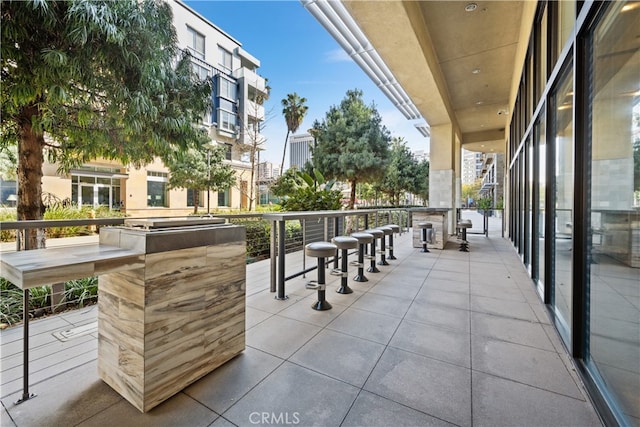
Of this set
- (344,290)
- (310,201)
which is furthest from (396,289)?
(310,201)

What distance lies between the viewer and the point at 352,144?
1392 cm

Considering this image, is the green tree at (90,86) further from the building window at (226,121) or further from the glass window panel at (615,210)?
the building window at (226,121)

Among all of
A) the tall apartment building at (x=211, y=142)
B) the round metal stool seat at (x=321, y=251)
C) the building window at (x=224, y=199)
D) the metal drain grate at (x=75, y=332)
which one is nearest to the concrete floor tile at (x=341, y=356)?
the round metal stool seat at (x=321, y=251)

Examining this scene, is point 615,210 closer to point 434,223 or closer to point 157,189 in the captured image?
point 434,223

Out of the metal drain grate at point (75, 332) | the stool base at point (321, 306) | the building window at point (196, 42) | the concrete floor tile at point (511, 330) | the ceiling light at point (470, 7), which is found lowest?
the concrete floor tile at point (511, 330)

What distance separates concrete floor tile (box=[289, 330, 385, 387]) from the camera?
1875 mm

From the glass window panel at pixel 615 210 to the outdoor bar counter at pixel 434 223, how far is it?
545 centimetres

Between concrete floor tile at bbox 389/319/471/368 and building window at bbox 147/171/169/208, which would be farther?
building window at bbox 147/171/169/208

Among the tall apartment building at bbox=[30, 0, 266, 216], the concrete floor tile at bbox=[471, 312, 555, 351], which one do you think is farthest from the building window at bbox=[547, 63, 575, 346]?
the tall apartment building at bbox=[30, 0, 266, 216]

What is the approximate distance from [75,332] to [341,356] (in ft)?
7.58

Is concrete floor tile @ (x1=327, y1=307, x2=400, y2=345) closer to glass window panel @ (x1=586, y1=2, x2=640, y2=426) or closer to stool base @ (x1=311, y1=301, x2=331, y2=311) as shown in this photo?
stool base @ (x1=311, y1=301, x2=331, y2=311)

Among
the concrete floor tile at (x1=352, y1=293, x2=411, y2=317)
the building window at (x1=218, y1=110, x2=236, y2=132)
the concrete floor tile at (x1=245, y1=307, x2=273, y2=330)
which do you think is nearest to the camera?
the concrete floor tile at (x1=245, y1=307, x2=273, y2=330)

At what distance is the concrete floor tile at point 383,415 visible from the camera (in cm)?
145

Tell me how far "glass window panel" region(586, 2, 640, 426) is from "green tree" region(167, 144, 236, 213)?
15480 millimetres
